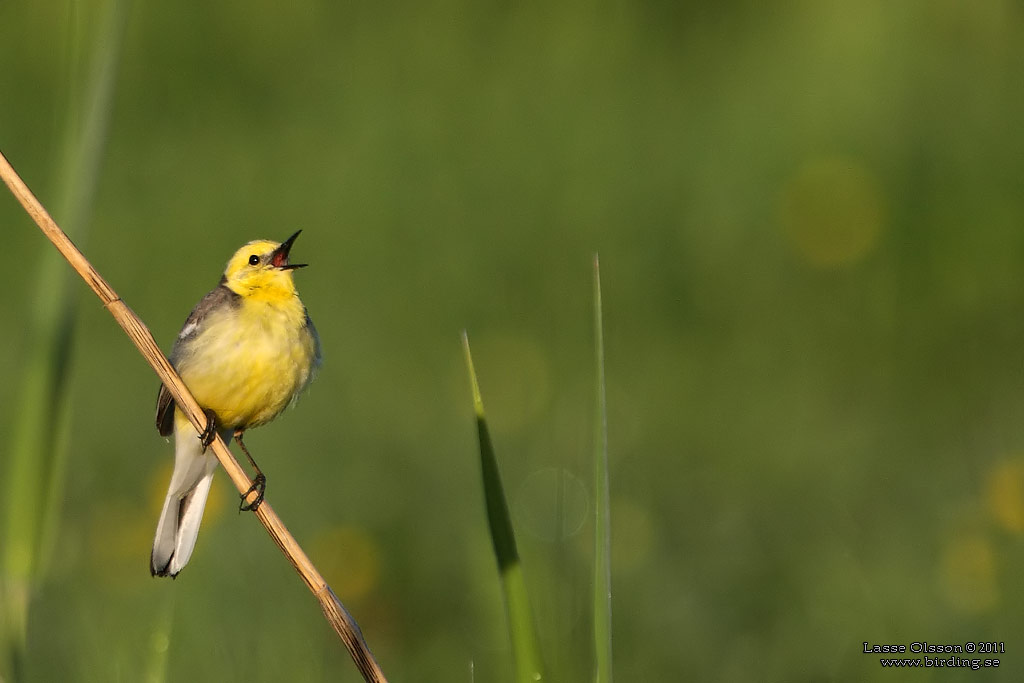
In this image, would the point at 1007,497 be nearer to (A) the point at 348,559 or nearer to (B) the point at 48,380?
(A) the point at 348,559

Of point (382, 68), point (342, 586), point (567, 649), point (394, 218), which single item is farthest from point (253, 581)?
point (382, 68)

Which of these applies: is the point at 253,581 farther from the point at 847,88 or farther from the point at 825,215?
the point at 847,88

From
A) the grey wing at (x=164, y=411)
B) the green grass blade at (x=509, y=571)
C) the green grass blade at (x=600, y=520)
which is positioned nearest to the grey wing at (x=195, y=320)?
the grey wing at (x=164, y=411)

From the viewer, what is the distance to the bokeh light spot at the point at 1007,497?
3986 millimetres

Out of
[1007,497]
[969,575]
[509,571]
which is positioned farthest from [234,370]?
[1007,497]

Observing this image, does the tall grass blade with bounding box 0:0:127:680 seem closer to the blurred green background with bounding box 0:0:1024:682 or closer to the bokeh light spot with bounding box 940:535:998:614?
the blurred green background with bounding box 0:0:1024:682

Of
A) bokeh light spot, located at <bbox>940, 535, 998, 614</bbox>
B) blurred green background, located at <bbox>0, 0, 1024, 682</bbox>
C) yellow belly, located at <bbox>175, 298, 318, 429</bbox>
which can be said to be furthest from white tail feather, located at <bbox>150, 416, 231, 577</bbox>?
bokeh light spot, located at <bbox>940, 535, 998, 614</bbox>

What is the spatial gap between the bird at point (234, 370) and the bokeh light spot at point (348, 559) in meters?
1.17

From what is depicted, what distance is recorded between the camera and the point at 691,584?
427 centimetres

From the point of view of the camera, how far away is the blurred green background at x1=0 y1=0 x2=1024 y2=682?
3.90 m

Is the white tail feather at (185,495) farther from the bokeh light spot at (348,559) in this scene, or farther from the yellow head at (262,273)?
the bokeh light spot at (348,559)

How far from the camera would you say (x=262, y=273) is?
11.0 ft

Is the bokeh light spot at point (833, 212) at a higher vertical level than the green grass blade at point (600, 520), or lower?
lower

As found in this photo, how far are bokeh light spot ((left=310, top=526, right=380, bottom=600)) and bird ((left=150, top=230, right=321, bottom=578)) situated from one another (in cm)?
117
